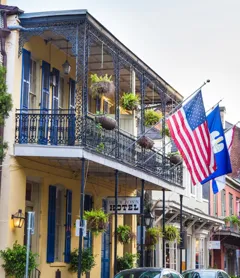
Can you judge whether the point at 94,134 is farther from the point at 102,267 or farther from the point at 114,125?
the point at 102,267

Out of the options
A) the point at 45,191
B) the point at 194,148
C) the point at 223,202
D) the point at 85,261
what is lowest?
the point at 85,261

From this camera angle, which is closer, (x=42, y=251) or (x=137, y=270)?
(x=137, y=270)

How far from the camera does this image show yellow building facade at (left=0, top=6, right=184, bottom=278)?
58.6 feet

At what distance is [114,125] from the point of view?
19.0 m

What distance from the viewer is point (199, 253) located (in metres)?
38.0

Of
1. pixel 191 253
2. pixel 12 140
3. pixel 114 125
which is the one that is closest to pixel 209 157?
pixel 114 125

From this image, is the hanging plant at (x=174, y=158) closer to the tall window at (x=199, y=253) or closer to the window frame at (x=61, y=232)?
the window frame at (x=61, y=232)

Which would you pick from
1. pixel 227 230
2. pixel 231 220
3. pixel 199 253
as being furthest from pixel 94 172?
pixel 231 220

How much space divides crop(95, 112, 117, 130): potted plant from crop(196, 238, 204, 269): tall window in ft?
66.1

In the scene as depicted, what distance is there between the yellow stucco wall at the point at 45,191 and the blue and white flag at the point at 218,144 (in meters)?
4.59

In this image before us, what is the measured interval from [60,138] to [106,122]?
1512mm

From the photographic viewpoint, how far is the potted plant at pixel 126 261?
24.4 m

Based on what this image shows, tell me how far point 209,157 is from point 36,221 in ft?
19.0

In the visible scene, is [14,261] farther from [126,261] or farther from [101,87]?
[126,261]
